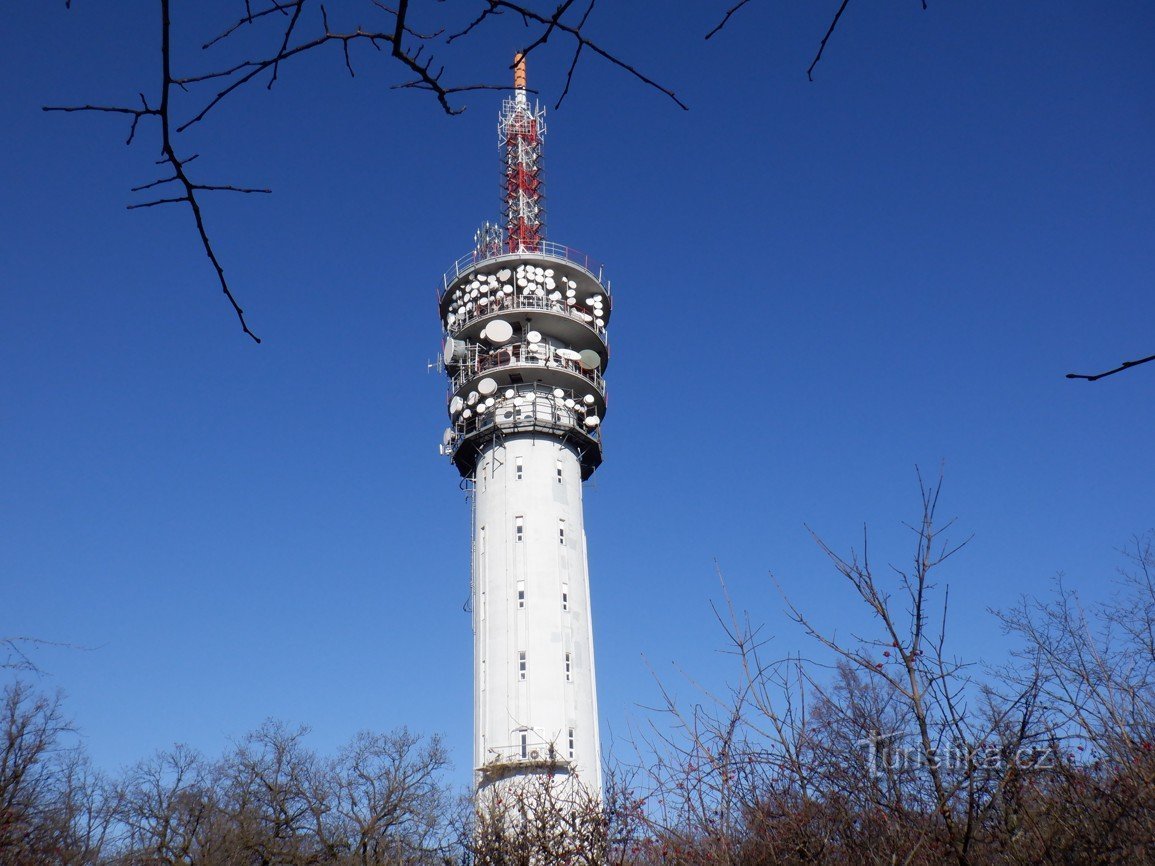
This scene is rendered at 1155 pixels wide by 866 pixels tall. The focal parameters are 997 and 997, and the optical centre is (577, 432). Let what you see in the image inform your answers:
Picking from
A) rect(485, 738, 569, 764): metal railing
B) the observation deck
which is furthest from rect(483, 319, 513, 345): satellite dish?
rect(485, 738, 569, 764): metal railing

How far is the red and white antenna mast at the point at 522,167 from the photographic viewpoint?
1770 inches

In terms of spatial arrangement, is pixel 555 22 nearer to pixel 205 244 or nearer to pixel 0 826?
pixel 205 244

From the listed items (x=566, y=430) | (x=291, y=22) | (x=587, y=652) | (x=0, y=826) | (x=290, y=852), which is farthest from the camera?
(x=566, y=430)

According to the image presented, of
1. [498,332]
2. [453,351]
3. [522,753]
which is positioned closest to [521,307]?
[498,332]

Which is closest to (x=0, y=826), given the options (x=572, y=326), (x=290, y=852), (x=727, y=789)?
(x=290, y=852)

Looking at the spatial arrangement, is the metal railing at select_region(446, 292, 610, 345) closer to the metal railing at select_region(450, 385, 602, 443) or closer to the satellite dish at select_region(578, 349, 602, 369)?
the satellite dish at select_region(578, 349, 602, 369)

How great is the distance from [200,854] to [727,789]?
25.8 metres

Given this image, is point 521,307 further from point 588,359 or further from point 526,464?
point 526,464

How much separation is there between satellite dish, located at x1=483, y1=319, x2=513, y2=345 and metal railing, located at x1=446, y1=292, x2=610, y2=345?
1.00 metres

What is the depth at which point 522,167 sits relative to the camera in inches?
1804

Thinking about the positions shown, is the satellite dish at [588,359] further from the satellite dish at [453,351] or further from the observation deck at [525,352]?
the satellite dish at [453,351]

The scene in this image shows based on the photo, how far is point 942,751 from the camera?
7781mm

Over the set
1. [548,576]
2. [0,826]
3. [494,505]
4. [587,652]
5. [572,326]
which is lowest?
[0,826]

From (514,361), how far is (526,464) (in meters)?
4.23
